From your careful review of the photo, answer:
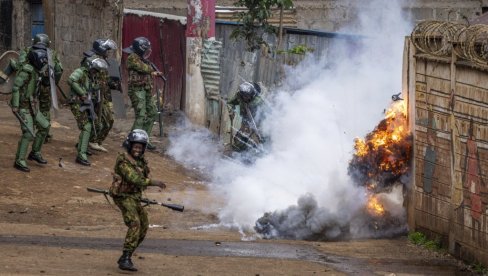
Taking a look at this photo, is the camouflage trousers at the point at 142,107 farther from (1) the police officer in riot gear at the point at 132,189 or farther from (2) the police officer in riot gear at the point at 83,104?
(1) the police officer in riot gear at the point at 132,189

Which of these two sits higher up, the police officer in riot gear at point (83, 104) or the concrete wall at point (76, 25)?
the concrete wall at point (76, 25)

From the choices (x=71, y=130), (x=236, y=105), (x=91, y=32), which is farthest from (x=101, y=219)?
(x=91, y=32)

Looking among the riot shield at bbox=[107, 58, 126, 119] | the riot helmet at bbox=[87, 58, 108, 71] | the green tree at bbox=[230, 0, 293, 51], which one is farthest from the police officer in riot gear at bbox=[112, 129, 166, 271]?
the green tree at bbox=[230, 0, 293, 51]

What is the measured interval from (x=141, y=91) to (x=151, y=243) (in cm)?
598

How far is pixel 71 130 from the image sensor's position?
20375 mm

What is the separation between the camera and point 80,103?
17.1 metres

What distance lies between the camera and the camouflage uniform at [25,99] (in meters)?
15.6

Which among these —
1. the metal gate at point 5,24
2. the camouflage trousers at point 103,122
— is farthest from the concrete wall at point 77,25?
the camouflage trousers at point 103,122

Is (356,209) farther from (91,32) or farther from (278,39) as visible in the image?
(91,32)

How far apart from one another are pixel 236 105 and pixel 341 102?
6.33ft

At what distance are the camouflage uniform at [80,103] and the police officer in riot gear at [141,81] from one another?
1.08 meters

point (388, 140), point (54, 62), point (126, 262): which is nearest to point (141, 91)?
point (54, 62)

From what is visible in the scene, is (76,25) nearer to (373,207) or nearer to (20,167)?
(20,167)

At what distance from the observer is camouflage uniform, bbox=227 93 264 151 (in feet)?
59.4
